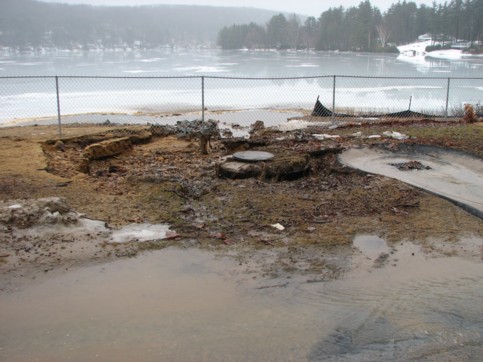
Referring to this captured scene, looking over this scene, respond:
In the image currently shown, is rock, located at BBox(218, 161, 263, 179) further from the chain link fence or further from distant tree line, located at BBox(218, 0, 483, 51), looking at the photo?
distant tree line, located at BBox(218, 0, 483, 51)

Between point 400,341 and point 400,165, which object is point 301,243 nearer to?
point 400,341

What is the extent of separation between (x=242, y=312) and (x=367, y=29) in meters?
101

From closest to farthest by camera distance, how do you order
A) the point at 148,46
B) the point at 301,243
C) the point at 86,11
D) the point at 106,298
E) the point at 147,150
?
the point at 106,298 → the point at 301,243 → the point at 147,150 → the point at 148,46 → the point at 86,11

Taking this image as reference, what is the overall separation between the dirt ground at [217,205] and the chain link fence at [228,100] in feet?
12.6

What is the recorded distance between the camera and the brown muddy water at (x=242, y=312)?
3814mm

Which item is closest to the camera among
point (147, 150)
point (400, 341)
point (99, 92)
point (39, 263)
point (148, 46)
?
point (400, 341)

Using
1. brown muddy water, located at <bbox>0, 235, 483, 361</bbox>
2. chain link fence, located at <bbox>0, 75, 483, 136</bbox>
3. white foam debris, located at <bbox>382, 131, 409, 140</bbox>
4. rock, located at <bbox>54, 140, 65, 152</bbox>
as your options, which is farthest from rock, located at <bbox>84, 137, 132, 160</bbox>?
white foam debris, located at <bbox>382, 131, 409, 140</bbox>

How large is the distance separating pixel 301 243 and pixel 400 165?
4.42 m

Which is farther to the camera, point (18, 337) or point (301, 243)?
point (301, 243)

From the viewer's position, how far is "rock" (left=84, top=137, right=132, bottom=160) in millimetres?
10492

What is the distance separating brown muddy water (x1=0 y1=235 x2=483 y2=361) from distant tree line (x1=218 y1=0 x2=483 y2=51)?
9156 cm

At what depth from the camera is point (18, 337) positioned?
3.98 m

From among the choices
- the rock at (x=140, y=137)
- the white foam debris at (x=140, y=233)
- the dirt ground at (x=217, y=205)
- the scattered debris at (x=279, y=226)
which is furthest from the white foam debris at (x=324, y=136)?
the white foam debris at (x=140, y=233)

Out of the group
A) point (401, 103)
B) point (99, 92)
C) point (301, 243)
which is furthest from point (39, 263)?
point (99, 92)
